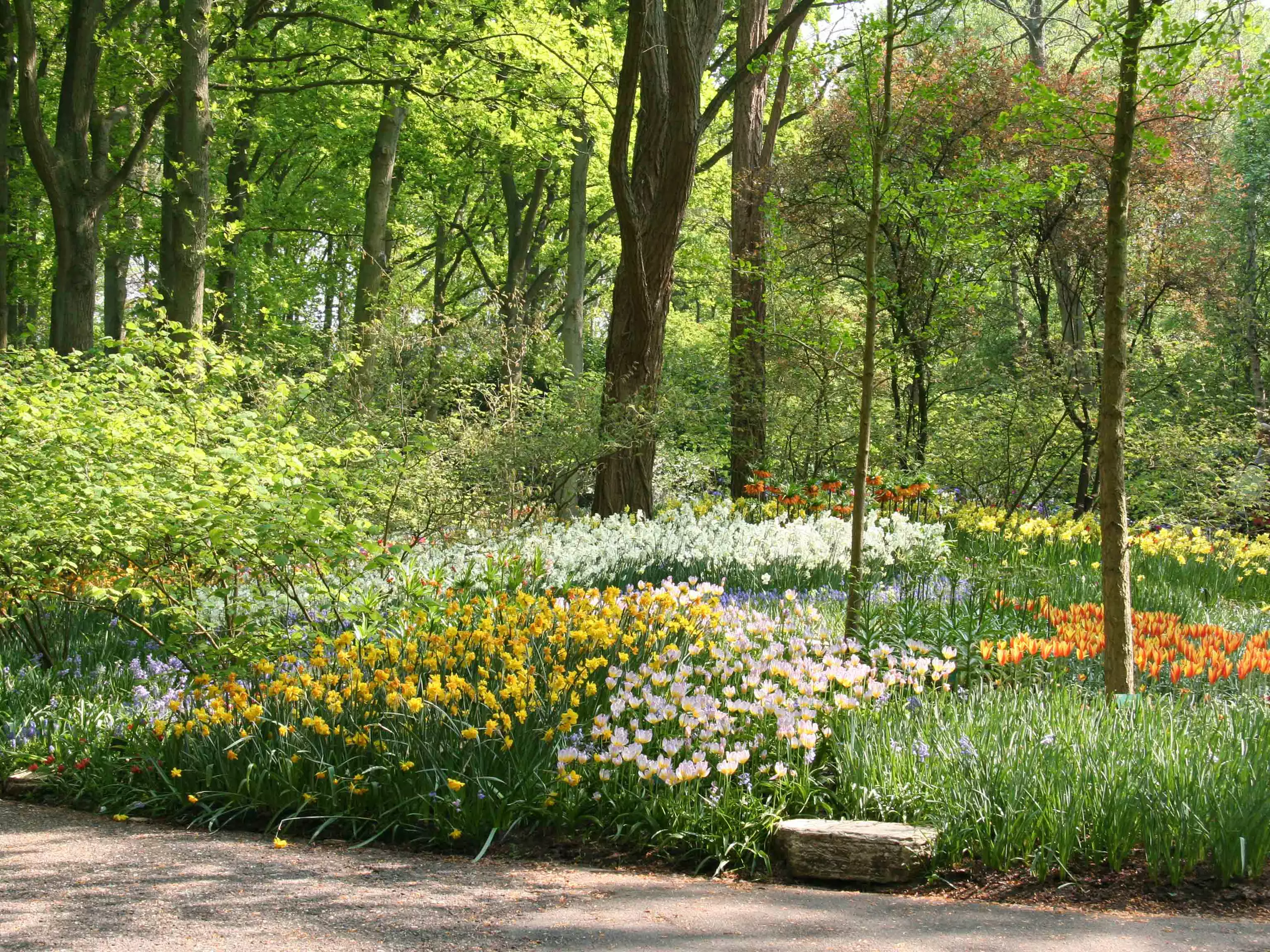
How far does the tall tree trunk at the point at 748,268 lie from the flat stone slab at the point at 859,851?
28.1ft

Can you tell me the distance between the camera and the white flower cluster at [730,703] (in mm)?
4062

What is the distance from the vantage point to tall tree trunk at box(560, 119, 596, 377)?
17047 millimetres

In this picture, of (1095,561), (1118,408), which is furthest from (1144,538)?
(1118,408)

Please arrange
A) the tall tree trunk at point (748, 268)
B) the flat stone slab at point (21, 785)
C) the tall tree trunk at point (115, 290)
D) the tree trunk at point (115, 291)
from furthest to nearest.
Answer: the tree trunk at point (115, 291) → the tall tree trunk at point (115, 290) → the tall tree trunk at point (748, 268) → the flat stone slab at point (21, 785)

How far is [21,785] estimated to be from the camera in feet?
16.0

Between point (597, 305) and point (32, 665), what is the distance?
88.2 feet

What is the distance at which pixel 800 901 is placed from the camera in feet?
11.5

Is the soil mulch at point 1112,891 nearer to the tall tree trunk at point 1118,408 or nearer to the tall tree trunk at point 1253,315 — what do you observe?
the tall tree trunk at point 1118,408

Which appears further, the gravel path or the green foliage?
the green foliage

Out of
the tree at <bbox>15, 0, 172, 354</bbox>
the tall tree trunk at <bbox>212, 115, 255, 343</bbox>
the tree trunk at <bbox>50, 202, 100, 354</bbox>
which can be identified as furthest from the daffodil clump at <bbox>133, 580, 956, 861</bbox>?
the tall tree trunk at <bbox>212, 115, 255, 343</bbox>

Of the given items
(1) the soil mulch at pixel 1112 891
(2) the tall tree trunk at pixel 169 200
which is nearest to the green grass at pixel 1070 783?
(1) the soil mulch at pixel 1112 891

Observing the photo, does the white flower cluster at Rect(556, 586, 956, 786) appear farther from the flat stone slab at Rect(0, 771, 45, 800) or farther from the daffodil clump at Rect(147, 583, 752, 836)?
the flat stone slab at Rect(0, 771, 45, 800)

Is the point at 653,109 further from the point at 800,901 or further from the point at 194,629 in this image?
the point at 800,901

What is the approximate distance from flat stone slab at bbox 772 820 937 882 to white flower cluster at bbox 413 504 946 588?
11.7 ft
